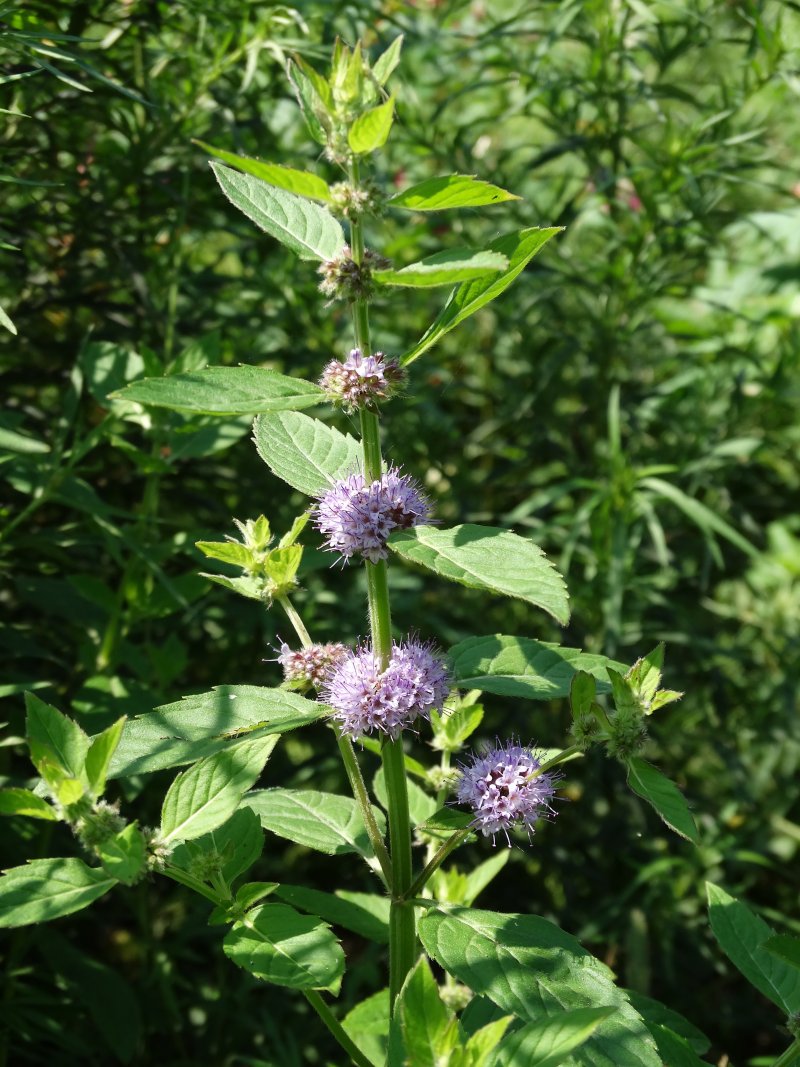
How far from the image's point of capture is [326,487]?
45.7 inches

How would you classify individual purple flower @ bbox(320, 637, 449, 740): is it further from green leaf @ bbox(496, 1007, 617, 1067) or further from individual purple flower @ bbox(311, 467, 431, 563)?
green leaf @ bbox(496, 1007, 617, 1067)

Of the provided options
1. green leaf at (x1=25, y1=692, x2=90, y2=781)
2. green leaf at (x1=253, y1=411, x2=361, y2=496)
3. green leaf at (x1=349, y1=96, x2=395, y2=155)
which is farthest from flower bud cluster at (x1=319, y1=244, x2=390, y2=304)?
green leaf at (x1=25, y1=692, x2=90, y2=781)

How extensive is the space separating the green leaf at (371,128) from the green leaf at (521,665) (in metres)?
0.52

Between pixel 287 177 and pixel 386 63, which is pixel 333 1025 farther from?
pixel 386 63

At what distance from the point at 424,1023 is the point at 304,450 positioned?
24.5 inches

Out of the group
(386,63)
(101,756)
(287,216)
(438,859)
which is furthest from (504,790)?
(386,63)

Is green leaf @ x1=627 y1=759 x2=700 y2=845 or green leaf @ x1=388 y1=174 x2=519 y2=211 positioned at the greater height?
green leaf @ x1=388 y1=174 x2=519 y2=211

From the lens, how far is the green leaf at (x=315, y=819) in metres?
1.27

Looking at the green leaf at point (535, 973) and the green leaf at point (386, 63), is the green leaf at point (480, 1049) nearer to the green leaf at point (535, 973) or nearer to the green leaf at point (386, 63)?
the green leaf at point (535, 973)

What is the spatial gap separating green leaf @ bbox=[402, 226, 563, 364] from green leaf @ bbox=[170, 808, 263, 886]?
55cm

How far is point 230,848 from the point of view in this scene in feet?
3.85

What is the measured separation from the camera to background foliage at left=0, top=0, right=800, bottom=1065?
1.81m

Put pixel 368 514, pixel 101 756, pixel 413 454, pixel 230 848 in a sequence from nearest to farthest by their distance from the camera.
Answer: pixel 101 756, pixel 368 514, pixel 230 848, pixel 413 454

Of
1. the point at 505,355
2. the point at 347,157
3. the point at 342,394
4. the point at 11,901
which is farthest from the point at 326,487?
the point at 505,355
